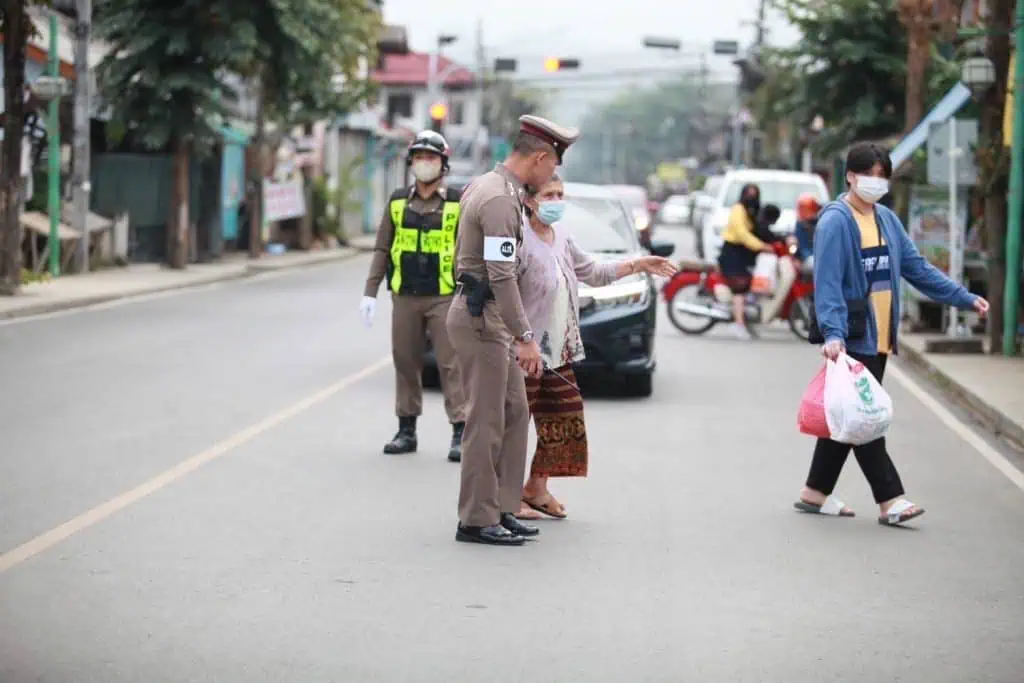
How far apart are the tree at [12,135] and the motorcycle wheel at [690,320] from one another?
832cm

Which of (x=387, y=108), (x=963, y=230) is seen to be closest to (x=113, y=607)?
(x=963, y=230)

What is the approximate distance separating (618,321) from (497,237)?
6.51 m

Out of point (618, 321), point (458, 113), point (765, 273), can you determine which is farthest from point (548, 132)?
point (458, 113)

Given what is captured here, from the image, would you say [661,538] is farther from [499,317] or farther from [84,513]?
[84,513]

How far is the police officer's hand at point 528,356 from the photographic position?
8.17 metres

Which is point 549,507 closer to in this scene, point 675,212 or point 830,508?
point 830,508

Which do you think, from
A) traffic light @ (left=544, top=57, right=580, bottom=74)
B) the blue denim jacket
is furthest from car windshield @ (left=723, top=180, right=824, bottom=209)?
the blue denim jacket

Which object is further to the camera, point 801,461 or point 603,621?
point 801,461

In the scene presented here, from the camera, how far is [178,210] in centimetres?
3381

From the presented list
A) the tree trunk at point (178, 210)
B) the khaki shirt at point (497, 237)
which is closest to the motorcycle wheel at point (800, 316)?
the khaki shirt at point (497, 237)

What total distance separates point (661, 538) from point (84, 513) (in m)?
2.72

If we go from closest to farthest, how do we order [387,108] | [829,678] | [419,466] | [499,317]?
[829,678] < [499,317] < [419,466] < [387,108]

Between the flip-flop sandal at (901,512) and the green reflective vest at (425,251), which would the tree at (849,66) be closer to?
the green reflective vest at (425,251)

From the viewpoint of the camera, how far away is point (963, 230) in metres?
21.0
